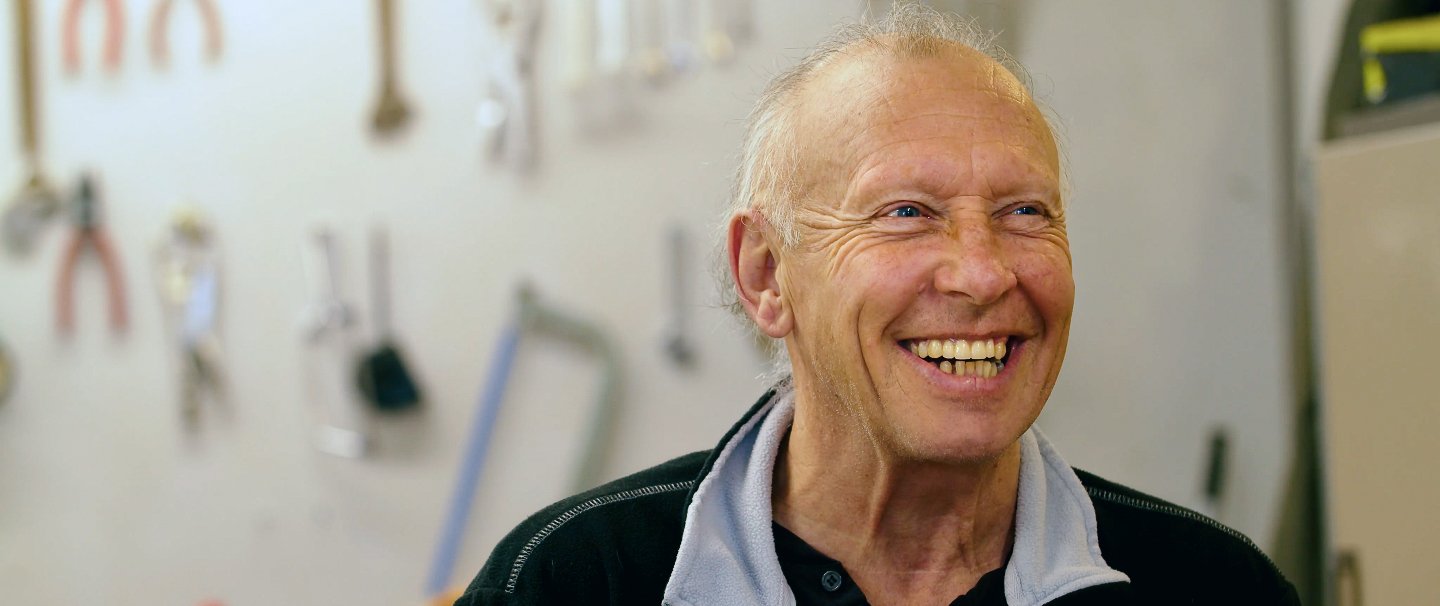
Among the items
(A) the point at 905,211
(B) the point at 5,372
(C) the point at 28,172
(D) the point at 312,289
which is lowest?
(B) the point at 5,372

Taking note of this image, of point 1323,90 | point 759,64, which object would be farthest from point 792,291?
point 1323,90

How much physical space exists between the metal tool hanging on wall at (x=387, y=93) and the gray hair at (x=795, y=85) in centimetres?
117

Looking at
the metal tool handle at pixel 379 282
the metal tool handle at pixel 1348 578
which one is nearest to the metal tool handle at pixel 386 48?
the metal tool handle at pixel 379 282

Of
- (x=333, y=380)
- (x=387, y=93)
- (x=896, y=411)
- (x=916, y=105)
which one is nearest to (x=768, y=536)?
(x=896, y=411)

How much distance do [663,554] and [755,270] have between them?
0.97ft

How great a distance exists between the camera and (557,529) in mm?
1196

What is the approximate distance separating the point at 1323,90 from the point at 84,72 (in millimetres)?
2275

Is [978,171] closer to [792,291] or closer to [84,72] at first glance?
[792,291]

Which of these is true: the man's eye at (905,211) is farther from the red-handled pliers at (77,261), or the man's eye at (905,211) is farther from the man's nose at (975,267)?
the red-handled pliers at (77,261)

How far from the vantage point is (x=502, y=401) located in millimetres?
2314

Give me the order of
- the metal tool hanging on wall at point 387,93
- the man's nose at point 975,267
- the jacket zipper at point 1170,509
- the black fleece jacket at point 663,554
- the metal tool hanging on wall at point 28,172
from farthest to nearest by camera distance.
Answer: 1. the metal tool hanging on wall at point 387,93
2. the metal tool hanging on wall at point 28,172
3. the jacket zipper at point 1170,509
4. the black fleece jacket at point 663,554
5. the man's nose at point 975,267

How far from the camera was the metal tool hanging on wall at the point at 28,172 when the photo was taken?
7.16ft

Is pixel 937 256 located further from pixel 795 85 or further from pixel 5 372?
pixel 5 372

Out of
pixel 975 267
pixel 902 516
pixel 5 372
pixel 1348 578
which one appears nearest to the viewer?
pixel 975 267
